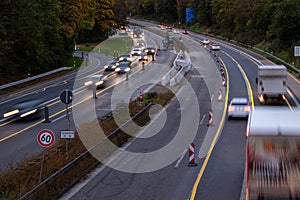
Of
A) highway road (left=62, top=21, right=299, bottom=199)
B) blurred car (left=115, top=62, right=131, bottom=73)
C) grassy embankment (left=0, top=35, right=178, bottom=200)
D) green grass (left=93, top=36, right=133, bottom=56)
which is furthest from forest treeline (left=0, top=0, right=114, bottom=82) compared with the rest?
grassy embankment (left=0, top=35, right=178, bottom=200)

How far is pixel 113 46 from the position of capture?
101062 millimetres

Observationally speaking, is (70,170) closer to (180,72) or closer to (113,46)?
(180,72)

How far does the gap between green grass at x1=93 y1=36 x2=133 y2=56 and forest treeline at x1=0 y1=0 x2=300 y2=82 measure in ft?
10.1

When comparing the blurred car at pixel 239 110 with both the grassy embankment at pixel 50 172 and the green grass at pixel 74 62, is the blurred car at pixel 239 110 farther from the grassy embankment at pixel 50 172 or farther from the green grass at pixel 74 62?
the green grass at pixel 74 62

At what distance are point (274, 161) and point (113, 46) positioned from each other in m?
90.5

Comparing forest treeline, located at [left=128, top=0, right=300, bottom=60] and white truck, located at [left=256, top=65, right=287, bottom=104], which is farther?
forest treeline, located at [left=128, top=0, right=300, bottom=60]

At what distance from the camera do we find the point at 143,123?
27.2 m

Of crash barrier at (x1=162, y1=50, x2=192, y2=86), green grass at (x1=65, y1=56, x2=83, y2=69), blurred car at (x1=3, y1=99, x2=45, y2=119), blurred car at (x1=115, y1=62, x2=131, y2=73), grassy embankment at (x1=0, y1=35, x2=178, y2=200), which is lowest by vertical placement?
green grass at (x1=65, y1=56, x2=83, y2=69)

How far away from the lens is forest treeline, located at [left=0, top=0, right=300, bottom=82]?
45188 millimetres

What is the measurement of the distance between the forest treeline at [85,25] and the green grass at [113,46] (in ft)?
10.1

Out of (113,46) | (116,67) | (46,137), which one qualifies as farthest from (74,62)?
(46,137)

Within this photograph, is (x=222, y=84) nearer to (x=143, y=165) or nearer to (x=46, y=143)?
(x=143, y=165)

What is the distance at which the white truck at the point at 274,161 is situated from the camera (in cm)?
1186

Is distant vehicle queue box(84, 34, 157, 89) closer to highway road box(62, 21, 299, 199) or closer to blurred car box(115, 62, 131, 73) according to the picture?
blurred car box(115, 62, 131, 73)
